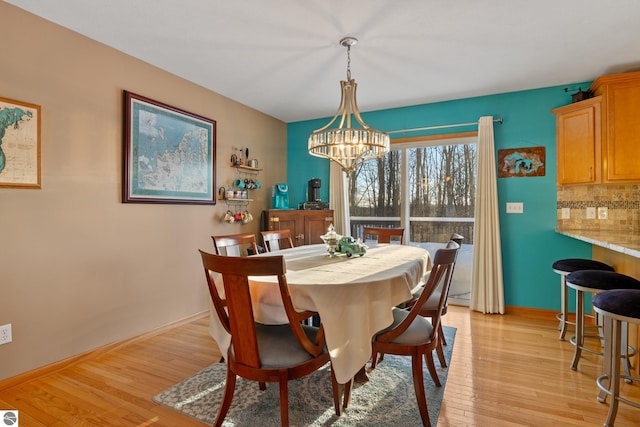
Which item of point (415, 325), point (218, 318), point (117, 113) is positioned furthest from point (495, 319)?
point (117, 113)

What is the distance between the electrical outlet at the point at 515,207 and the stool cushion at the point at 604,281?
141 cm

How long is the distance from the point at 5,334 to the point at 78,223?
81 centimetres

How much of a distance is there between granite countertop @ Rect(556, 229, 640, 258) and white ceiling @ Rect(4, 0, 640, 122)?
4.96 feet

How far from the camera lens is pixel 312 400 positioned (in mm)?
Answer: 1961

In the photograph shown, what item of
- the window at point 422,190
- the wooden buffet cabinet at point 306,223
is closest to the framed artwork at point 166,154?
the wooden buffet cabinet at point 306,223

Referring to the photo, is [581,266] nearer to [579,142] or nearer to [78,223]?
[579,142]

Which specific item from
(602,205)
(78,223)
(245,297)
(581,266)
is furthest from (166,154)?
(602,205)

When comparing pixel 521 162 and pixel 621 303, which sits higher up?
pixel 521 162

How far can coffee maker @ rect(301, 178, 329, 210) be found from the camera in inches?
169

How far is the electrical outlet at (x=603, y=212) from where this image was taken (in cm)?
325

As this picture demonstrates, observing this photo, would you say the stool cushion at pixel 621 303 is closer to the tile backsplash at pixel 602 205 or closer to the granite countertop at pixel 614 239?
the granite countertop at pixel 614 239

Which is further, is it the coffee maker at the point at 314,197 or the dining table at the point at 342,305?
the coffee maker at the point at 314,197

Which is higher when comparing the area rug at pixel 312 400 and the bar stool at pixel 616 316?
the bar stool at pixel 616 316

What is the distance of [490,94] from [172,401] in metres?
4.10
